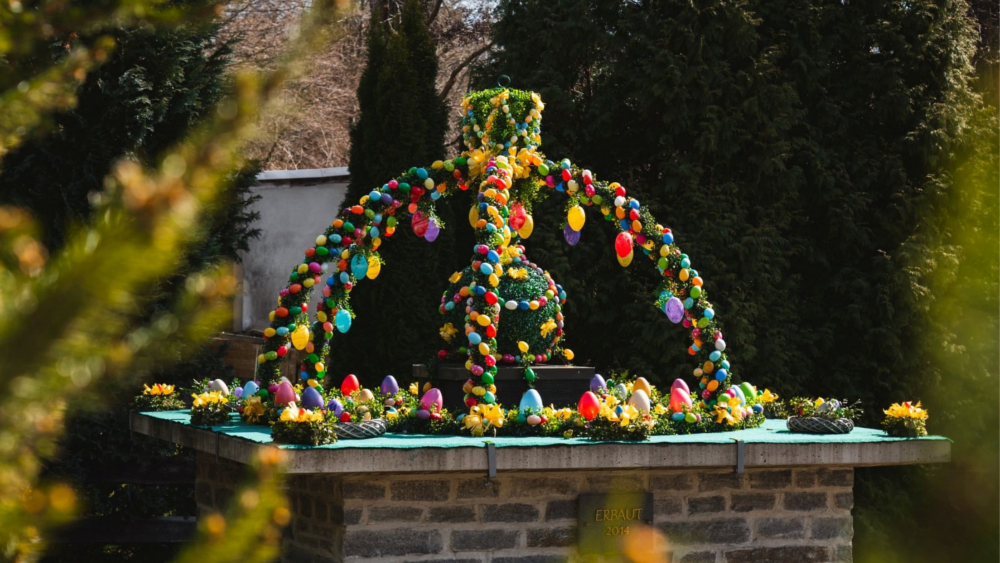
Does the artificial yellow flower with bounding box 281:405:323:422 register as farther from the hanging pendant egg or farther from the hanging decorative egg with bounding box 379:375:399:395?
the hanging decorative egg with bounding box 379:375:399:395

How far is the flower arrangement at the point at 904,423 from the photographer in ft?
16.9

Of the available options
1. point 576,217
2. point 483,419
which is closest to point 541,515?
point 483,419

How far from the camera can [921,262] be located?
314 inches

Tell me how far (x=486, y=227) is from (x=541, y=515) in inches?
53.9

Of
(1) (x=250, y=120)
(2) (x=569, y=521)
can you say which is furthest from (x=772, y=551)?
(1) (x=250, y=120)

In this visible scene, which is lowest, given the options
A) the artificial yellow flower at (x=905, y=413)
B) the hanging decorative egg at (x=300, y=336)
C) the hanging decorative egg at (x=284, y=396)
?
the artificial yellow flower at (x=905, y=413)

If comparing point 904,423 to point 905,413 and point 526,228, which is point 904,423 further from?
point 526,228

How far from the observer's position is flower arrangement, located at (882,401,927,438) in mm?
5145

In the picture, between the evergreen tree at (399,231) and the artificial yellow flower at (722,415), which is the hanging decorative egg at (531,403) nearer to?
the artificial yellow flower at (722,415)

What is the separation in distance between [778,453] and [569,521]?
1013mm

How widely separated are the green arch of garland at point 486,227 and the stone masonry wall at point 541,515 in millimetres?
549

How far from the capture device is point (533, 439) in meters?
4.63

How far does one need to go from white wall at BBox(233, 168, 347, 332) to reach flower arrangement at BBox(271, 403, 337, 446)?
206 inches

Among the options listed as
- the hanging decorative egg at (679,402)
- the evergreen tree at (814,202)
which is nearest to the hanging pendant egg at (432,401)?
the hanging decorative egg at (679,402)
